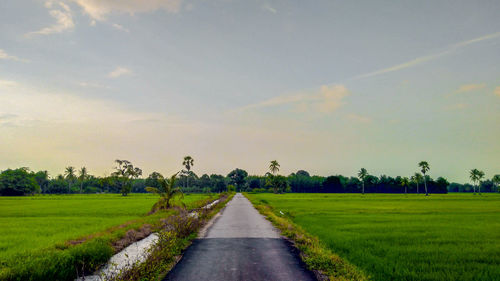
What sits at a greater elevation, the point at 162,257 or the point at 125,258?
the point at 162,257

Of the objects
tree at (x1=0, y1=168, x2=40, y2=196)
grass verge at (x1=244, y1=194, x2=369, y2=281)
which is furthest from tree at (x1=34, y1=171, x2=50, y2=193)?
grass verge at (x1=244, y1=194, x2=369, y2=281)

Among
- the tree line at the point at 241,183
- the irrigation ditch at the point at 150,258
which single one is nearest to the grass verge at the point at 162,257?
the irrigation ditch at the point at 150,258

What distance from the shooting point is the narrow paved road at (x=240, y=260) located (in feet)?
27.3

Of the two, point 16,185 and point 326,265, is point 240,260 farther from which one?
point 16,185

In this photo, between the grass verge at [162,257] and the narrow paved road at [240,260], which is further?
the narrow paved road at [240,260]

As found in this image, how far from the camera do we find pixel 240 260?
32.6ft

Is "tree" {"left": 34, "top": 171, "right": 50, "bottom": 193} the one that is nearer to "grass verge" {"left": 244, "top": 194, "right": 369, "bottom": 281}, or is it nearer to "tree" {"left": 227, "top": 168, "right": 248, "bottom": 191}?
"tree" {"left": 227, "top": 168, "right": 248, "bottom": 191}

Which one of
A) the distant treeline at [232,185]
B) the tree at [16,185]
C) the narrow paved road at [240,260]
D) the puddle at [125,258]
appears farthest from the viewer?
the distant treeline at [232,185]

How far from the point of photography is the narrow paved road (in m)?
8.33

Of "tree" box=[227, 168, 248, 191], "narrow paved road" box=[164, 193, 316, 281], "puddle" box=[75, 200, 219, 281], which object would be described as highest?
"tree" box=[227, 168, 248, 191]

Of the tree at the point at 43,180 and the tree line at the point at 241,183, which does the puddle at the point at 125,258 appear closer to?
the tree line at the point at 241,183

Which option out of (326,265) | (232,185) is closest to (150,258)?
(326,265)

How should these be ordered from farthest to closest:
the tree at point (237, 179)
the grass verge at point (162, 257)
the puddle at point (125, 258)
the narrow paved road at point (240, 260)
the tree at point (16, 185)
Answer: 1. the tree at point (237, 179)
2. the tree at point (16, 185)
3. the puddle at point (125, 258)
4. the narrow paved road at point (240, 260)
5. the grass verge at point (162, 257)

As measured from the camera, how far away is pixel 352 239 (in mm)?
15031
